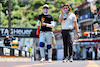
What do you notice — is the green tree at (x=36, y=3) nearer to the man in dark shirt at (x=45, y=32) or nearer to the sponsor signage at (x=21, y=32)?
the sponsor signage at (x=21, y=32)

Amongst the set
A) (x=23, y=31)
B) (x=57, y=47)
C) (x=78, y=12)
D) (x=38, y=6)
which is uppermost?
(x=38, y=6)

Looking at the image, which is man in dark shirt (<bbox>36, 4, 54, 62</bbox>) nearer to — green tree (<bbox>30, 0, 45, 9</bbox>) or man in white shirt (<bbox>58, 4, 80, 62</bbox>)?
man in white shirt (<bbox>58, 4, 80, 62</bbox>)

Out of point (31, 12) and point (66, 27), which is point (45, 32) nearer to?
point (66, 27)

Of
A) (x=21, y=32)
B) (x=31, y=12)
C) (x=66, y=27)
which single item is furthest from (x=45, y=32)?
(x=31, y=12)

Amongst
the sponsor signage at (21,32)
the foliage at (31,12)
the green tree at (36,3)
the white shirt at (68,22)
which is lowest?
the sponsor signage at (21,32)

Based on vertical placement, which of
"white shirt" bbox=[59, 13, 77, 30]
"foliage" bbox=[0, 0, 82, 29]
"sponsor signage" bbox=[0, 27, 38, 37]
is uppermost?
"foliage" bbox=[0, 0, 82, 29]

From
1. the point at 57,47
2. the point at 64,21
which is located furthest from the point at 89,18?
the point at 64,21

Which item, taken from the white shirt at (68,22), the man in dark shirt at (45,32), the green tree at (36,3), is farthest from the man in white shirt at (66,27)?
the green tree at (36,3)

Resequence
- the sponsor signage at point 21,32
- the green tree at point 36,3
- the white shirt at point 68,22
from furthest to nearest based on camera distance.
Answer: the green tree at point 36,3, the sponsor signage at point 21,32, the white shirt at point 68,22

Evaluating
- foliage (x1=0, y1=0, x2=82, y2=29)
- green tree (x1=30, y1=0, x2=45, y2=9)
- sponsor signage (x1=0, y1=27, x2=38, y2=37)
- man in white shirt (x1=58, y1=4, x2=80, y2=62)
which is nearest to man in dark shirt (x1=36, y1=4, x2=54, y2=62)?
man in white shirt (x1=58, y1=4, x2=80, y2=62)

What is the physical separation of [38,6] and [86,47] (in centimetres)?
5583

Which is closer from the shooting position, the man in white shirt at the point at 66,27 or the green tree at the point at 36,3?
the man in white shirt at the point at 66,27

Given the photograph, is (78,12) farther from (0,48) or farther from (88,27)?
(0,48)

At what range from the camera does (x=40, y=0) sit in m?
96.5
